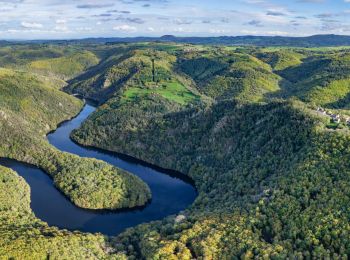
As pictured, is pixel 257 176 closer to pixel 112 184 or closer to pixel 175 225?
pixel 175 225

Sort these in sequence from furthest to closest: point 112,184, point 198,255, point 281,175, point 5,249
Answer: point 112,184
point 281,175
point 198,255
point 5,249

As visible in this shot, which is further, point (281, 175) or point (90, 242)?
point (281, 175)

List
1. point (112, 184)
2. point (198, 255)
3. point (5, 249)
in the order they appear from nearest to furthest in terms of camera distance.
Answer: point (5, 249), point (198, 255), point (112, 184)

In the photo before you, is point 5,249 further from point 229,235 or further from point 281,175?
point 281,175

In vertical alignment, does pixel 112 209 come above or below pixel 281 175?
below

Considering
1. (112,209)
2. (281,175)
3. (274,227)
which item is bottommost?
(112,209)

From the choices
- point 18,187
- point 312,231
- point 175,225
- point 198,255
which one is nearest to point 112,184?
point 18,187

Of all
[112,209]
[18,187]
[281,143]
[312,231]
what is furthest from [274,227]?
[18,187]

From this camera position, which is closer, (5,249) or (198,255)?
(5,249)

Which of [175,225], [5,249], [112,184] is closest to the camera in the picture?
[5,249]
